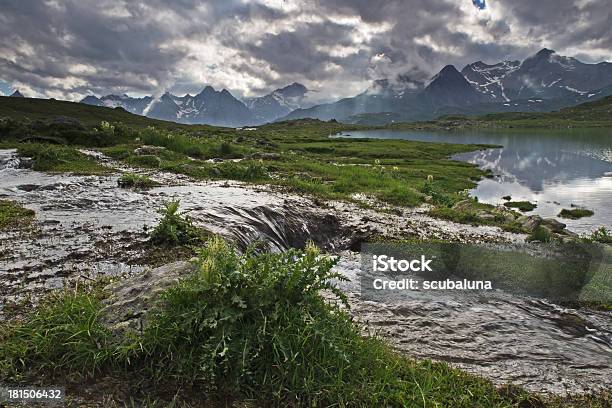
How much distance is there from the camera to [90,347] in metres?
5.08

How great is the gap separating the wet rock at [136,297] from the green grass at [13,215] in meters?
6.61

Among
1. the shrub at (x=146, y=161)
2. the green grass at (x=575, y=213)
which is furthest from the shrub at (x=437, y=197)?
the shrub at (x=146, y=161)

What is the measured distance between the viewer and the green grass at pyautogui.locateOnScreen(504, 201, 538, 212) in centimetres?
2998

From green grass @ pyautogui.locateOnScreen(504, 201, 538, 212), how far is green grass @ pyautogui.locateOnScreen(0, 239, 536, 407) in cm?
2798

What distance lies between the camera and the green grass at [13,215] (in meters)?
11.1

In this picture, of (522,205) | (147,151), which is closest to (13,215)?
(147,151)

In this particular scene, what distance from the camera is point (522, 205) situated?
101ft

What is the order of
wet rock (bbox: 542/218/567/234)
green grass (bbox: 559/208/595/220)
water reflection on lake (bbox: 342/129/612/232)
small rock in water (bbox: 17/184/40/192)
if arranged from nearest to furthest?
small rock in water (bbox: 17/184/40/192), wet rock (bbox: 542/218/567/234), green grass (bbox: 559/208/595/220), water reflection on lake (bbox: 342/129/612/232)

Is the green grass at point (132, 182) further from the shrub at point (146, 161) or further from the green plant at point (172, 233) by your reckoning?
the green plant at point (172, 233)

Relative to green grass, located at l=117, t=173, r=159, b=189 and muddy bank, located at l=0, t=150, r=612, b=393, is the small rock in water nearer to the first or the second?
muddy bank, located at l=0, t=150, r=612, b=393

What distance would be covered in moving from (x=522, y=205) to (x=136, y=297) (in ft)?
104

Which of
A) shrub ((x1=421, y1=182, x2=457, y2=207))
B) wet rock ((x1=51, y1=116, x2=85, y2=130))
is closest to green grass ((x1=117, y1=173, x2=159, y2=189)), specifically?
shrub ((x1=421, y1=182, x2=457, y2=207))

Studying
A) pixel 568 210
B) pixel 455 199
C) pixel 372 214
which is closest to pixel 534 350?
pixel 372 214

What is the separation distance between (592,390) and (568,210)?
2684 cm
